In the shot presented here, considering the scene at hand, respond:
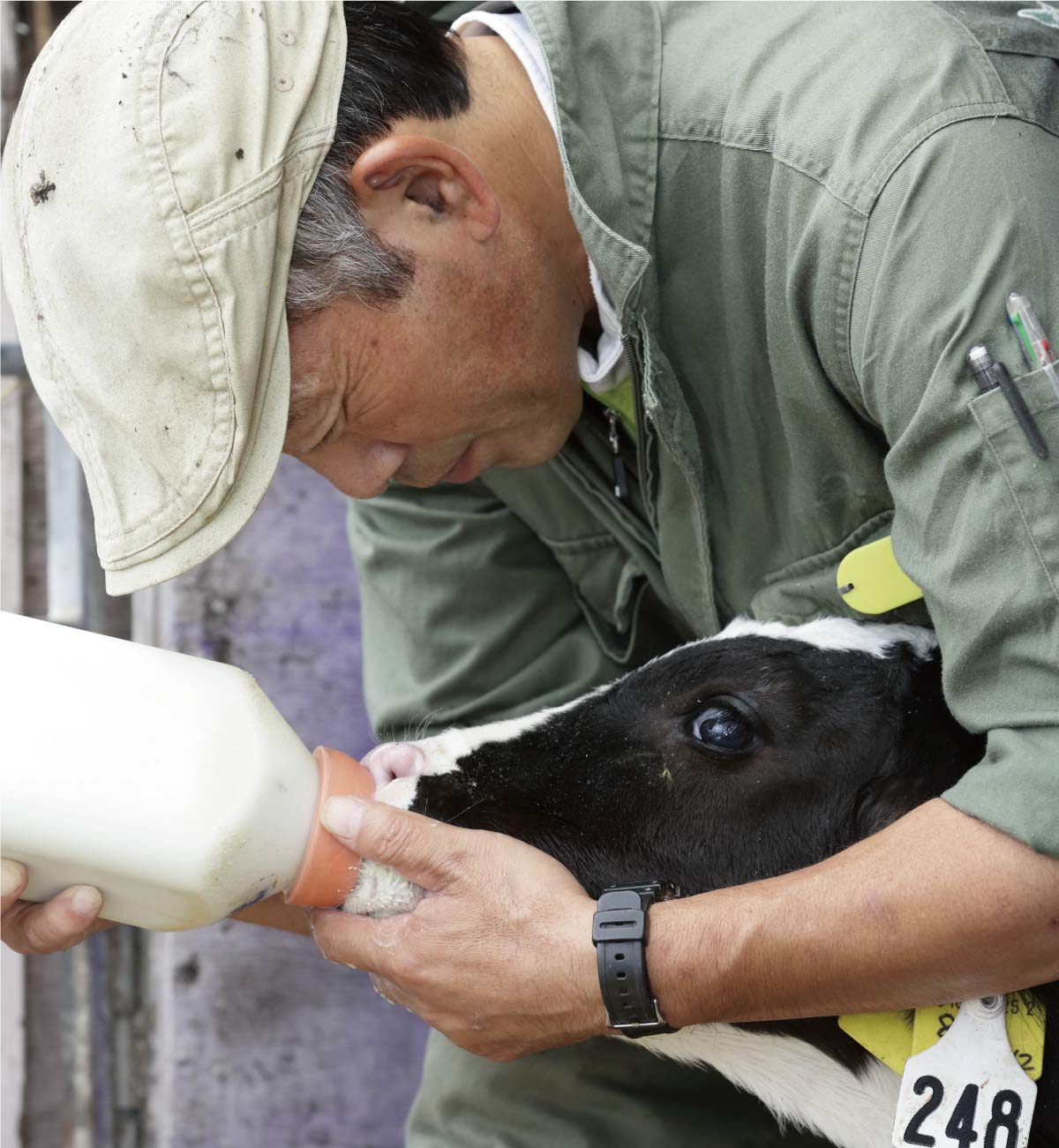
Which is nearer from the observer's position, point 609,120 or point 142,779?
point 142,779

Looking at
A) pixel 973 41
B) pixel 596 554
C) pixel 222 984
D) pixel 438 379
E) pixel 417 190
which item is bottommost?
pixel 222 984

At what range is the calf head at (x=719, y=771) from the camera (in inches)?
70.1

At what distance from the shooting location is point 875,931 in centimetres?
A: 152

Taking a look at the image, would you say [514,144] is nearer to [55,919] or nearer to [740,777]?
[740,777]

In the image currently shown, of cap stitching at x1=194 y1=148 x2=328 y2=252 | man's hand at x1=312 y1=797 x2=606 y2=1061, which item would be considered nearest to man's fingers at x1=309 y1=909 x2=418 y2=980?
man's hand at x1=312 y1=797 x2=606 y2=1061

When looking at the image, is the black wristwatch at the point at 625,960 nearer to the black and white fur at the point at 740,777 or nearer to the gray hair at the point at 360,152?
the black and white fur at the point at 740,777

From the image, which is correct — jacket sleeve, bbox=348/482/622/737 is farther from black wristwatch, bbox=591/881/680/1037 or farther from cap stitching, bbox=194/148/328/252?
cap stitching, bbox=194/148/328/252

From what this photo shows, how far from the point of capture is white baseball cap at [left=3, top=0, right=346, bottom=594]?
1.53 metres

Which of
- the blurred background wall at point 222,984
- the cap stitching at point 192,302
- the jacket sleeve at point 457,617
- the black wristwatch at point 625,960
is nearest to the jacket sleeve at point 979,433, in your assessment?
the black wristwatch at point 625,960

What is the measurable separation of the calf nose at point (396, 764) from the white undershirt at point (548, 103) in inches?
22.6

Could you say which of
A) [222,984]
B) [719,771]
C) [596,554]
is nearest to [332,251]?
[719,771]

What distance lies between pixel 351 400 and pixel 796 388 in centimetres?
54

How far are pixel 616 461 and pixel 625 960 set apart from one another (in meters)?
0.86

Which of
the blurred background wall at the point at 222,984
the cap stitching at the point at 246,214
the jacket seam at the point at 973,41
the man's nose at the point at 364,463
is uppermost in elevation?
the jacket seam at the point at 973,41
